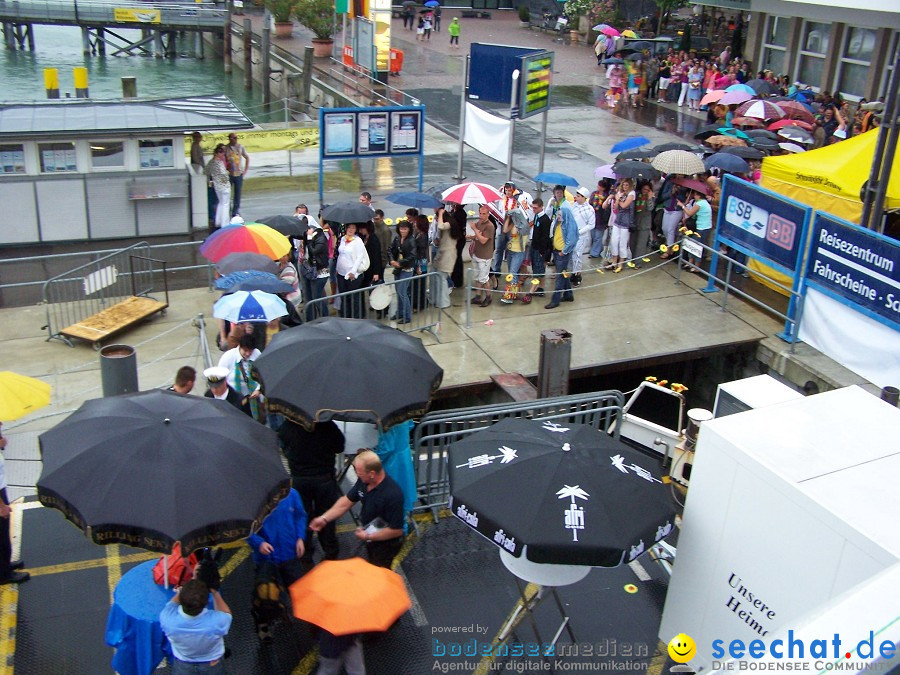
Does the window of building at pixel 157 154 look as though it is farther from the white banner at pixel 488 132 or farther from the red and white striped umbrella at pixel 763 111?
the red and white striped umbrella at pixel 763 111

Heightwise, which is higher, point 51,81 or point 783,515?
point 51,81

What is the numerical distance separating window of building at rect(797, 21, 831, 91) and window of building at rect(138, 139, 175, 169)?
22.8 m

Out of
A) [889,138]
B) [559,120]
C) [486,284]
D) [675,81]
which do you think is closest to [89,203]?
[486,284]

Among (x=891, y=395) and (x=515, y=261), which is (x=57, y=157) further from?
(x=891, y=395)

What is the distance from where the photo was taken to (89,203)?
50.6 ft

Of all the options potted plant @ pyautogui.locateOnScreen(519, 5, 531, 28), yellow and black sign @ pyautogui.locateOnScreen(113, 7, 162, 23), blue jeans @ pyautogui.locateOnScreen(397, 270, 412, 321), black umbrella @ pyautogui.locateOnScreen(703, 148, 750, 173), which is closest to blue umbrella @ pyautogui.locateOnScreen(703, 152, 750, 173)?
black umbrella @ pyautogui.locateOnScreen(703, 148, 750, 173)

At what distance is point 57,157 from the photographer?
15.1 meters

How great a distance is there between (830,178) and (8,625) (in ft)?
39.2

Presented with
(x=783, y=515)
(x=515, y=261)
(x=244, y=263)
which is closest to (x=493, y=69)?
(x=515, y=261)

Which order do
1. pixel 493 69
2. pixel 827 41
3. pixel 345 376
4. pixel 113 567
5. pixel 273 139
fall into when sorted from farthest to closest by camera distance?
pixel 827 41 < pixel 273 139 < pixel 493 69 < pixel 113 567 < pixel 345 376

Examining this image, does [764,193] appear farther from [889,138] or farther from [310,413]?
[310,413]

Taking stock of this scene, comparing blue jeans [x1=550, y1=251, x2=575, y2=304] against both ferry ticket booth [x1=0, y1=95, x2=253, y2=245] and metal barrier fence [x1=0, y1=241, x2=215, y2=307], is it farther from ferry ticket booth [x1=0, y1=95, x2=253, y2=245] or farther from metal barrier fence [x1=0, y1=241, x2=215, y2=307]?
ferry ticket booth [x1=0, y1=95, x2=253, y2=245]

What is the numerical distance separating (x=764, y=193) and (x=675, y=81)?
62.9 ft

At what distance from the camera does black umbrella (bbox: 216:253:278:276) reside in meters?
10.9
